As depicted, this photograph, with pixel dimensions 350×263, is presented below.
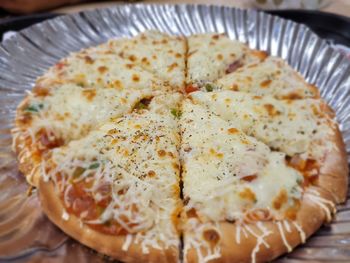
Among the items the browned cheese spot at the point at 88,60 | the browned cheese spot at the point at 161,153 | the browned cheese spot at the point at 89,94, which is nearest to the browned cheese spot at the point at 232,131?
the browned cheese spot at the point at 161,153

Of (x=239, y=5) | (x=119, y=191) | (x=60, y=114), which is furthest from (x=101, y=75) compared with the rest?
(x=239, y=5)

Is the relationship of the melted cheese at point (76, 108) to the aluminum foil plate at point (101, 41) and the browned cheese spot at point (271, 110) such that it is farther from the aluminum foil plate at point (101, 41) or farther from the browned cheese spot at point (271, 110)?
the browned cheese spot at point (271, 110)

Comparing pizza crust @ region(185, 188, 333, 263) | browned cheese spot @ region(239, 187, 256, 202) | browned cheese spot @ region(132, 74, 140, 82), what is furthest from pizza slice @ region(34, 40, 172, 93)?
pizza crust @ region(185, 188, 333, 263)

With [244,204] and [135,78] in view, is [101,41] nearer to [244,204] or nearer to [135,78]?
[135,78]

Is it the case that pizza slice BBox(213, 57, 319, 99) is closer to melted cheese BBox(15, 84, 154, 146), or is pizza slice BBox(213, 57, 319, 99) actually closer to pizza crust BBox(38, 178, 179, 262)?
melted cheese BBox(15, 84, 154, 146)

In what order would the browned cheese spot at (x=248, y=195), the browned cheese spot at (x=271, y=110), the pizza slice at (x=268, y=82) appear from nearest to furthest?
1. the browned cheese spot at (x=248, y=195)
2. the browned cheese spot at (x=271, y=110)
3. the pizza slice at (x=268, y=82)

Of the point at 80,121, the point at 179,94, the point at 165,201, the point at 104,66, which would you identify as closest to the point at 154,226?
the point at 165,201

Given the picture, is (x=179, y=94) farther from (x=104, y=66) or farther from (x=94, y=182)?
(x=94, y=182)

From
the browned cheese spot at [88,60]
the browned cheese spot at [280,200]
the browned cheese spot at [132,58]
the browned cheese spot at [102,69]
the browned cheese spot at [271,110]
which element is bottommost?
the browned cheese spot at [280,200]

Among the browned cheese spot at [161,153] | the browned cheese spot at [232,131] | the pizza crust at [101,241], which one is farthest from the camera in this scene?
the browned cheese spot at [232,131]

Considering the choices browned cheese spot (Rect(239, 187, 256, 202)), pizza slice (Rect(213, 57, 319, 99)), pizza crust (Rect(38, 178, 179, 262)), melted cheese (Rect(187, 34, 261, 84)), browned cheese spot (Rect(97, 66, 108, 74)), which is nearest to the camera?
pizza crust (Rect(38, 178, 179, 262))
